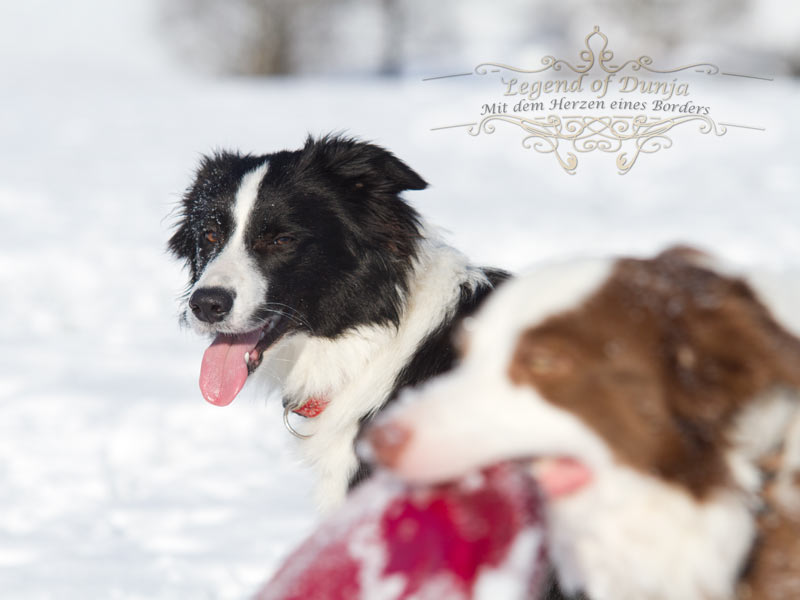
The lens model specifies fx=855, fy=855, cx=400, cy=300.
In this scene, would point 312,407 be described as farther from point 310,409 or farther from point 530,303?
point 530,303

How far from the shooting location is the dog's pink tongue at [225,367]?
3555 millimetres

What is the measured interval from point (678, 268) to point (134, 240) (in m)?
8.42

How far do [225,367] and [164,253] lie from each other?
3.52 feet

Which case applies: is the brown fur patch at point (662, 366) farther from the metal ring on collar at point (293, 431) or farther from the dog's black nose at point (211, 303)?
the metal ring on collar at point (293, 431)

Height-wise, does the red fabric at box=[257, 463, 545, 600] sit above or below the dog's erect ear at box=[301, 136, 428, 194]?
below

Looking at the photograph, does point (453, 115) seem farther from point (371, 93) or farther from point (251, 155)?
point (251, 155)

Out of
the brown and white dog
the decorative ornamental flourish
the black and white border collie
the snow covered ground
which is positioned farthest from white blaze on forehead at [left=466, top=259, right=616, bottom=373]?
the decorative ornamental flourish

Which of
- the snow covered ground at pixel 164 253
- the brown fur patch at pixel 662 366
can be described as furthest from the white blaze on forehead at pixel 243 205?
the brown fur patch at pixel 662 366

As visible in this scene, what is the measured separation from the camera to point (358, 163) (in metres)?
3.76

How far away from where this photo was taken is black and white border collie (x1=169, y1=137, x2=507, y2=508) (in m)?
3.48

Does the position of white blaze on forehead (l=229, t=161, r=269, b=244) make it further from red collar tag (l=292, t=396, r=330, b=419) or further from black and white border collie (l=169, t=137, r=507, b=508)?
red collar tag (l=292, t=396, r=330, b=419)

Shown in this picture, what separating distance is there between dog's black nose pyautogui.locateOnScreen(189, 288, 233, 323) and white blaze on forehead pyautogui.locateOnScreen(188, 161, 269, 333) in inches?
0.9

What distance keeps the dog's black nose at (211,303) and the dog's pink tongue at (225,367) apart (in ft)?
0.73

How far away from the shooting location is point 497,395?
1897mm
